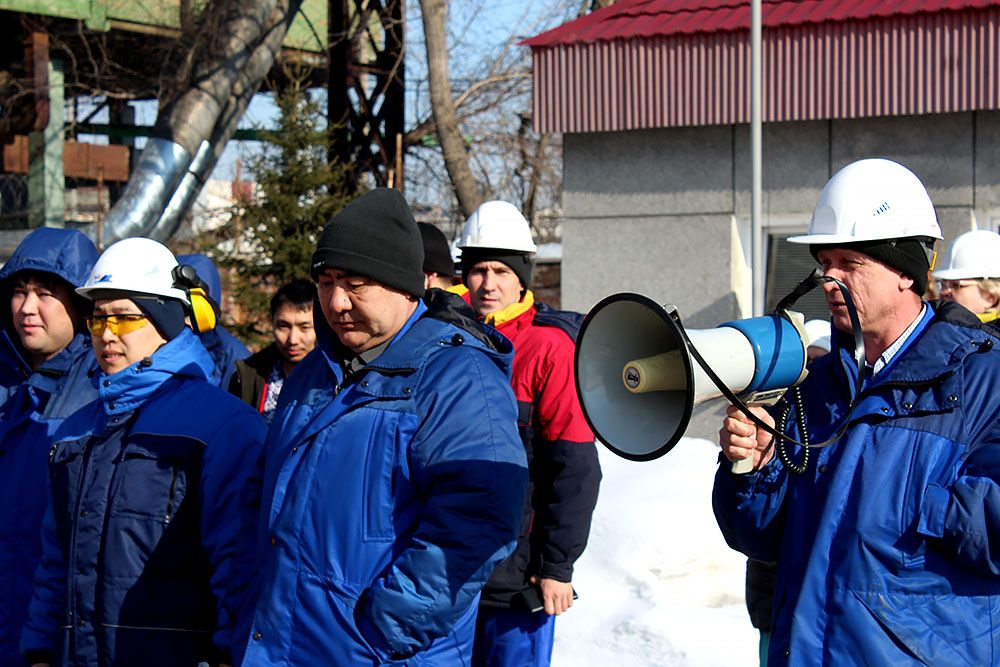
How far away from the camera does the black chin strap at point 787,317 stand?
8.02 feet

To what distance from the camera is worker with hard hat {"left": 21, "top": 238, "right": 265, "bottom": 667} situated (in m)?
3.35

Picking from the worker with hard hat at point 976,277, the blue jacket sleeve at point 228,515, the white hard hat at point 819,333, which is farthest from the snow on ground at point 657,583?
the blue jacket sleeve at point 228,515

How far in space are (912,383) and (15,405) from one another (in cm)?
304

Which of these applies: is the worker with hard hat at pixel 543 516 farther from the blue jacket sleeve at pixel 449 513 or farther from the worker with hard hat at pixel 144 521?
the blue jacket sleeve at pixel 449 513

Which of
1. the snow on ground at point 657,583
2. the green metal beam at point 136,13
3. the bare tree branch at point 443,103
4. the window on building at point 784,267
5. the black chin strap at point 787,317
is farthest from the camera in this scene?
the green metal beam at point 136,13

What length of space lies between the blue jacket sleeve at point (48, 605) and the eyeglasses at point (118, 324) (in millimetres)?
576

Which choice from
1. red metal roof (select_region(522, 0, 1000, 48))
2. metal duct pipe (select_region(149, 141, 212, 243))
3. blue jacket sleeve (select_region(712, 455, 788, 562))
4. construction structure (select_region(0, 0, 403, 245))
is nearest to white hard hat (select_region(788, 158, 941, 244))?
blue jacket sleeve (select_region(712, 455, 788, 562))

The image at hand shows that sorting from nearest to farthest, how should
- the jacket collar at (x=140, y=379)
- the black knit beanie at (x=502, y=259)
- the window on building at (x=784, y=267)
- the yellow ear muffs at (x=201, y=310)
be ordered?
the jacket collar at (x=140, y=379) < the yellow ear muffs at (x=201, y=310) < the black knit beanie at (x=502, y=259) < the window on building at (x=784, y=267)

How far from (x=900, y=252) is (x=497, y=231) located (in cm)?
235

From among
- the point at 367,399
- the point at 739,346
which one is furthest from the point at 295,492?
the point at 739,346

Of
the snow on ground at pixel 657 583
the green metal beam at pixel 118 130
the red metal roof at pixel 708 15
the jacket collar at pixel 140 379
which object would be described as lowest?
the snow on ground at pixel 657 583

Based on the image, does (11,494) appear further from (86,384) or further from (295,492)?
(295,492)

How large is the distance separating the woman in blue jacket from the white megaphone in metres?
2.16

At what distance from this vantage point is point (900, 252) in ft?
9.29
